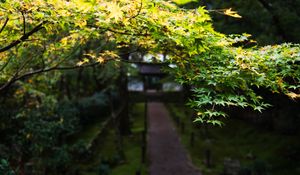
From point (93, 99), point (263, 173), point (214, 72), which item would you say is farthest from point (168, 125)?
point (214, 72)

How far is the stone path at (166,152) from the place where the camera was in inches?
571

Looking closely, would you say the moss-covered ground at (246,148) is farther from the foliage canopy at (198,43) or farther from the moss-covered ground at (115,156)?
the foliage canopy at (198,43)

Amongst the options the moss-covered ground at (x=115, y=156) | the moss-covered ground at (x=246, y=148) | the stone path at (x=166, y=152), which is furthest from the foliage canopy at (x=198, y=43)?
the stone path at (x=166, y=152)

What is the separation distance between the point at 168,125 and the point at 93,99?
5825 millimetres

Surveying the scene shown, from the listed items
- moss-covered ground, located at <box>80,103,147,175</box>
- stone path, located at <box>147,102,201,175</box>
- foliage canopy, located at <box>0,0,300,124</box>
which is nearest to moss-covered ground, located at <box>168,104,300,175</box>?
stone path, located at <box>147,102,201,175</box>

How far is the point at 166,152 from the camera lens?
676 inches

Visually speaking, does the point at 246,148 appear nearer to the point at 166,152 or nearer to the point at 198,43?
the point at 166,152

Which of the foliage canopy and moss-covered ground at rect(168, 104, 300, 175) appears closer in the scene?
the foliage canopy

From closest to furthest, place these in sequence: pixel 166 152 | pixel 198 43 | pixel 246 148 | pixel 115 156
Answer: pixel 198 43 < pixel 115 156 < pixel 166 152 < pixel 246 148

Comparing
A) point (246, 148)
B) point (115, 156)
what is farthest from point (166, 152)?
point (246, 148)

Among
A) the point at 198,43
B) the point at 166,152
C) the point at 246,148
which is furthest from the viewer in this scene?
the point at 246,148

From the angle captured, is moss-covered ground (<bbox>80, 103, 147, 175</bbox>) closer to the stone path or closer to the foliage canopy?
the stone path

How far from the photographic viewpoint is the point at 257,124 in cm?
2169

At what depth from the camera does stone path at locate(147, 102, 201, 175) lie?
571 inches
